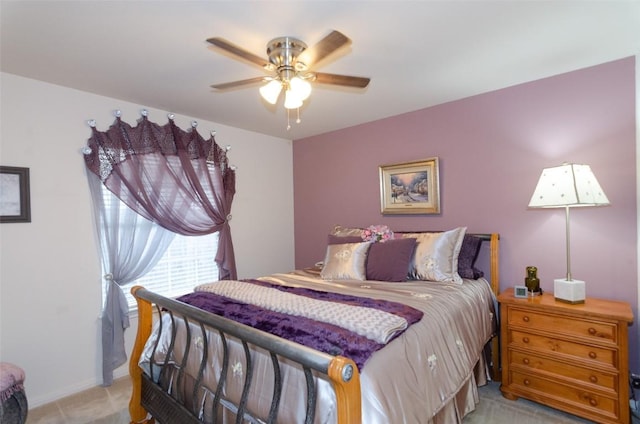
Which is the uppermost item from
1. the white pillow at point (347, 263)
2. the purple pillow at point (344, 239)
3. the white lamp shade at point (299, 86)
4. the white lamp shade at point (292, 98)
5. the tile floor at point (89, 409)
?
the white lamp shade at point (299, 86)

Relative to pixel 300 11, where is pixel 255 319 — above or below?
below

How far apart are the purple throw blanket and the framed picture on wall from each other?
1510mm

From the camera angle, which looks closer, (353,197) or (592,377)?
(592,377)

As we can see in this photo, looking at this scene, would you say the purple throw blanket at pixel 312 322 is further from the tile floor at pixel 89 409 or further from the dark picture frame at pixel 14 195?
the dark picture frame at pixel 14 195

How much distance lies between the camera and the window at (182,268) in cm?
303

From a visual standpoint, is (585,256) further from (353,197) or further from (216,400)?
(216,400)

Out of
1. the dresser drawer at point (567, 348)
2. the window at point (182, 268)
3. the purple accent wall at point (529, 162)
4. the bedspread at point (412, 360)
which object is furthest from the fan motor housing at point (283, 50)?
the dresser drawer at point (567, 348)

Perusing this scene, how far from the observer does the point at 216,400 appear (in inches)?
58.5

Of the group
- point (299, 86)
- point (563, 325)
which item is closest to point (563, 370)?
point (563, 325)

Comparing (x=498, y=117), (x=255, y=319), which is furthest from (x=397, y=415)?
(x=498, y=117)

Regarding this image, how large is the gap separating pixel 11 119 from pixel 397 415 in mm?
3034

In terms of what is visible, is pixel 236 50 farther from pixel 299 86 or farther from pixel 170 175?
pixel 170 175

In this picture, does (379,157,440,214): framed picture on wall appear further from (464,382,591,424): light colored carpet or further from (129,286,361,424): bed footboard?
(129,286,361,424): bed footboard

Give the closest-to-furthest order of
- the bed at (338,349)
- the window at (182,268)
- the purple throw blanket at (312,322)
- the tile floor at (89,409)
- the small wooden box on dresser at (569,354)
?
1. the bed at (338,349)
2. the purple throw blanket at (312,322)
3. the small wooden box on dresser at (569,354)
4. the tile floor at (89,409)
5. the window at (182,268)
